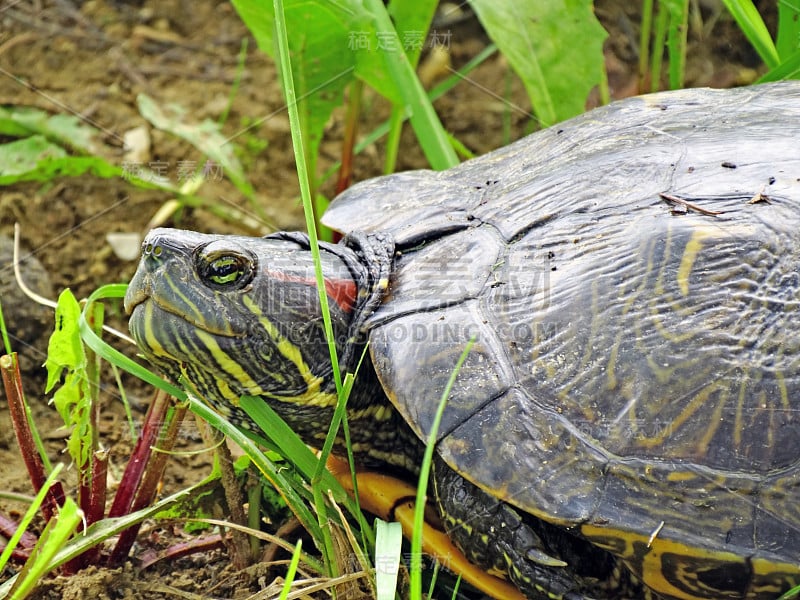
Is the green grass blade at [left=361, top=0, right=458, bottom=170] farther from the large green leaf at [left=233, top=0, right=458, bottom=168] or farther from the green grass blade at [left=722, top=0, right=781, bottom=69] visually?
the green grass blade at [left=722, top=0, right=781, bottom=69]

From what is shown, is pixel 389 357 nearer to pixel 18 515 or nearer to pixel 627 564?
pixel 627 564

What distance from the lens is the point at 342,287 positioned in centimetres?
214

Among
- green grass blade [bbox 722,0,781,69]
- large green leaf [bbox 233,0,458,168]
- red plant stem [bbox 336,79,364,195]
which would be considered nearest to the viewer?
green grass blade [bbox 722,0,781,69]

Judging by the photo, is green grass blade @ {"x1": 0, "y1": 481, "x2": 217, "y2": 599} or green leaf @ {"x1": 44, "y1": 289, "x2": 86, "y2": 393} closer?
green grass blade @ {"x1": 0, "y1": 481, "x2": 217, "y2": 599}

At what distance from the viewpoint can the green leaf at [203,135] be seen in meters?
3.56

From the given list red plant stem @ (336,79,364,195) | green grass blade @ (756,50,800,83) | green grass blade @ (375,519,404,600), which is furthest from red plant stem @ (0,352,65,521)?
green grass blade @ (756,50,800,83)

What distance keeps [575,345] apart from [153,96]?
3.03 m

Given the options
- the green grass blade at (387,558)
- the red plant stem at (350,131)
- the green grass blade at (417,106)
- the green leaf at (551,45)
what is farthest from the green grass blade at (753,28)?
the green grass blade at (387,558)

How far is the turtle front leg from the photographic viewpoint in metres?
1.89

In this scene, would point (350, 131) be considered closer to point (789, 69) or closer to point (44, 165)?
point (44, 165)

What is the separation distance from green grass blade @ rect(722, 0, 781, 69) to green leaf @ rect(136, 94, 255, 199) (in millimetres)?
1876

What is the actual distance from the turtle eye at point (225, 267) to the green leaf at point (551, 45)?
1.44m

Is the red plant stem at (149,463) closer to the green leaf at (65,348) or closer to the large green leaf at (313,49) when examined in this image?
the green leaf at (65,348)

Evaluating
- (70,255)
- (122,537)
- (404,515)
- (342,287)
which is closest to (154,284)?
(342,287)
